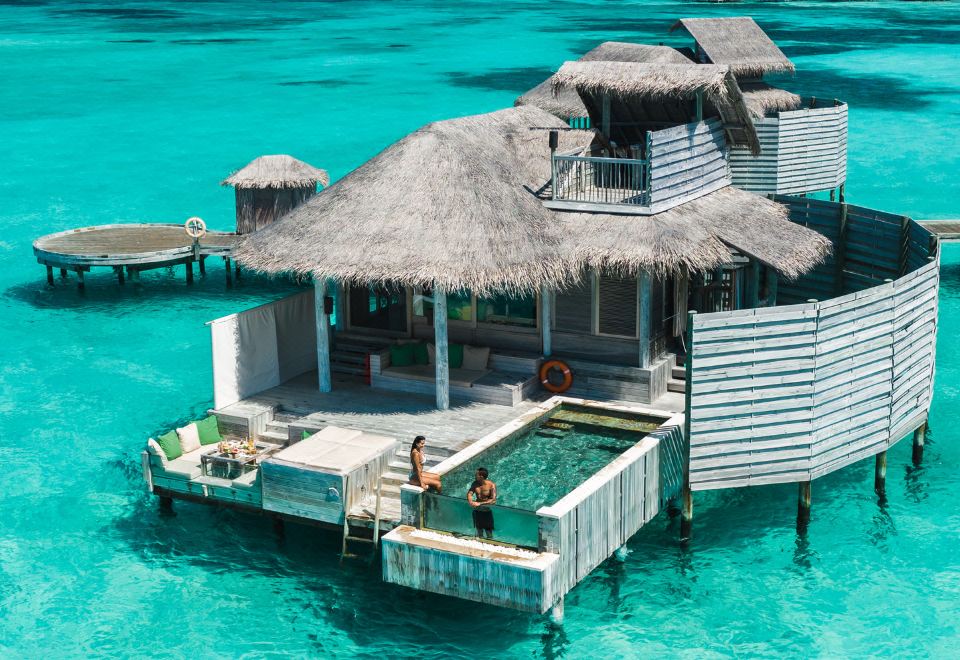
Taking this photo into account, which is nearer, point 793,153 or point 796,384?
point 796,384

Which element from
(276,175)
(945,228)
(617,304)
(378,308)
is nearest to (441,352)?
(378,308)

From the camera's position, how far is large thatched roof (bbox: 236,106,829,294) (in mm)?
21609

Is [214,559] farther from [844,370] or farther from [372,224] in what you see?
[844,370]

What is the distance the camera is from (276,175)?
1469 inches

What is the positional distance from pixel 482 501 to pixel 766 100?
2892 cm

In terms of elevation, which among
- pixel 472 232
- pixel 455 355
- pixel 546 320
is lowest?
pixel 455 355

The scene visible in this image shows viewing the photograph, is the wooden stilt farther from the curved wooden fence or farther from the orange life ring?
the orange life ring

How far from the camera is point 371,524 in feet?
63.1

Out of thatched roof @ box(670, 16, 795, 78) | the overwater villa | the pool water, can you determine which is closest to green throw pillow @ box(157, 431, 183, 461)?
the overwater villa

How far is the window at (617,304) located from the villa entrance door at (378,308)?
4.09 m

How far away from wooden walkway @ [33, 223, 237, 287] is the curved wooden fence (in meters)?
20.8

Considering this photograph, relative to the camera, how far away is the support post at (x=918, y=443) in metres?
23.7

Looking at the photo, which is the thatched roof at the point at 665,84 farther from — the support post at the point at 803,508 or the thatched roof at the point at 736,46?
the thatched roof at the point at 736,46

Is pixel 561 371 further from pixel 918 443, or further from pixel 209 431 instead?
pixel 918 443
